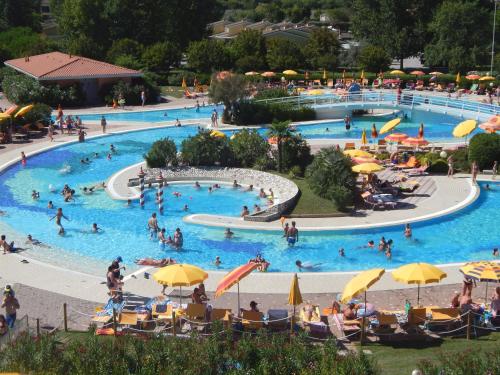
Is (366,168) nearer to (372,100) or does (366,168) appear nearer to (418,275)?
(418,275)

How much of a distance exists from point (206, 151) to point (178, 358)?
19.9 meters

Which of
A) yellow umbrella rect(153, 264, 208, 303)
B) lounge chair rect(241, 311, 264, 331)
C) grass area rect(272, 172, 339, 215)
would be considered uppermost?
yellow umbrella rect(153, 264, 208, 303)

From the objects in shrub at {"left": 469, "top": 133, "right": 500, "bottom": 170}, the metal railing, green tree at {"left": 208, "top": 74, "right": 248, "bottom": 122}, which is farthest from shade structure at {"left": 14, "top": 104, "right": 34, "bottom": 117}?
shrub at {"left": 469, "top": 133, "right": 500, "bottom": 170}

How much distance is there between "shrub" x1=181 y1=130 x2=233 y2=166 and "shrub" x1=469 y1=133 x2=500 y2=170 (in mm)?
10994

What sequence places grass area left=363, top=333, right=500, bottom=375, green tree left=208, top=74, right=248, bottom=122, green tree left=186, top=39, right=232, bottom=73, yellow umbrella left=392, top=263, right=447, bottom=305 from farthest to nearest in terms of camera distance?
green tree left=186, top=39, right=232, bottom=73
green tree left=208, top=74, right=248, bottom=122
yellow umbrella left=392, top=263, right=447, bottom=305
grass area left=363, top=333, right=500, bottom=375

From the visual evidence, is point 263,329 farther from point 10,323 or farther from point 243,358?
point 10,323

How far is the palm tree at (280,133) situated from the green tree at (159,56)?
34.0 metres

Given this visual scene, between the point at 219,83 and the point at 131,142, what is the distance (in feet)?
21.0

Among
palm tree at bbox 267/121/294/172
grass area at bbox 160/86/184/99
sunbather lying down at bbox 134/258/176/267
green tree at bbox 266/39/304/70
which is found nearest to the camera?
sunbather lying down at bbox 134/258/176/267

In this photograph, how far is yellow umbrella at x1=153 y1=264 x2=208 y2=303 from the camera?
16156mm

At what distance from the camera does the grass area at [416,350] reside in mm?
13617

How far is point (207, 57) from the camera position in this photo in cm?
6291

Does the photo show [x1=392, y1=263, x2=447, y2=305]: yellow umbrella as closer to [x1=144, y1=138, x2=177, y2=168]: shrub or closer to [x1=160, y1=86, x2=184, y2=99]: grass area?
[x1=144, y1=138, x2=177, y2=168]: shrub

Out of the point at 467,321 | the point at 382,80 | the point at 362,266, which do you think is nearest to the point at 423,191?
the point at 362,266
